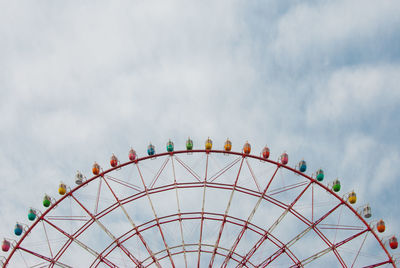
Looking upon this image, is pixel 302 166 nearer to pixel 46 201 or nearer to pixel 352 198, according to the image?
pixel 352 198

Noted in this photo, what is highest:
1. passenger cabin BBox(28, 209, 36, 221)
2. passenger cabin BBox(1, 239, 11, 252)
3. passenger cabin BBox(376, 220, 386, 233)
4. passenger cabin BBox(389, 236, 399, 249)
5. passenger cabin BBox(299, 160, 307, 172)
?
passenger cabin BBox(299, 160, 307, 172)

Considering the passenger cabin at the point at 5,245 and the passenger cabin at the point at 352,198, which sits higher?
the passenger cabin at the point at 352,198

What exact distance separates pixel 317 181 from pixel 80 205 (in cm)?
1656

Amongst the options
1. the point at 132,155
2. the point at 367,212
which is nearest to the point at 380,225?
the point at 367,212

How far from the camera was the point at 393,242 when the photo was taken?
35781 mm

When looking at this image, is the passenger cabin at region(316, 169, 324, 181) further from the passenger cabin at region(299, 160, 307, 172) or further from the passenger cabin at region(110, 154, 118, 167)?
the passenger cabin at region(110, 154, 118, 167)

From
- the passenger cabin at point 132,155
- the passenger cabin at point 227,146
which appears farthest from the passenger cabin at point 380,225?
the passenger cabin at point 132,155

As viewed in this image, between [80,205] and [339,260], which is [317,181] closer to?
[339,260]

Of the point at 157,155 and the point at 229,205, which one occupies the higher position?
the point at 157,155

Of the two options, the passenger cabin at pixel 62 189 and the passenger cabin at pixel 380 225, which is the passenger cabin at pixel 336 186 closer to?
the passenger cabin at pixel 380 225

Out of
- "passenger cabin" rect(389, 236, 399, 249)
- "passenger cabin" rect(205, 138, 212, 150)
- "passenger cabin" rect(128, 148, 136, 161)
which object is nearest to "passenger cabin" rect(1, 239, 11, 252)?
"passenger cabin" rect(128, 148, 136, 161)

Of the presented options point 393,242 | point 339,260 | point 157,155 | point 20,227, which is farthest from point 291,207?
point 20,227

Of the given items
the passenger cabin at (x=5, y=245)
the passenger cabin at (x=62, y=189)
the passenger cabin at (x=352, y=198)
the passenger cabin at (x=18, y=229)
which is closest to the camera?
the passenger cabin at (x=18, y=229)

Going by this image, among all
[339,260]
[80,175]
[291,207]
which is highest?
[80,175]
